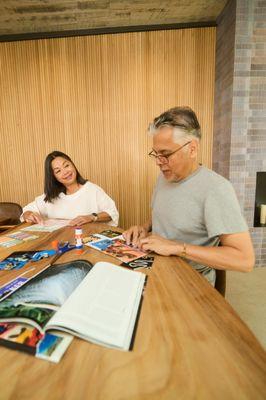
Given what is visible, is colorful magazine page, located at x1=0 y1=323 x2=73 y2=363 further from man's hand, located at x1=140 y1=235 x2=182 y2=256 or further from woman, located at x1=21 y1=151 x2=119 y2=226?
woman, located at x1=21 y1=151 x2=119 y2=226

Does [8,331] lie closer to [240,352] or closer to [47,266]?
[47,266]

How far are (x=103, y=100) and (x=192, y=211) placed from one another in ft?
7.28

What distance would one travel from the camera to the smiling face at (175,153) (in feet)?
3.35

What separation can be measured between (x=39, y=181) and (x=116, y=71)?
168cm

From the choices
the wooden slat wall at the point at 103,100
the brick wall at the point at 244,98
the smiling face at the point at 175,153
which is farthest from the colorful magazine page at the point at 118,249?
the wooden slat wall at the point at 103,100

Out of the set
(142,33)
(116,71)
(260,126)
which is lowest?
(260,126)

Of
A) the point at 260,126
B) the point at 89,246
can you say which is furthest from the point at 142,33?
the point at 89,246

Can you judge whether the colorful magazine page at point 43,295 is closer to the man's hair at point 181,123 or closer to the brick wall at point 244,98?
the man's hair at point 181,123

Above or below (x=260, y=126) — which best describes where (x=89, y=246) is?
below

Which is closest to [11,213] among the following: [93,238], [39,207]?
[39,207]

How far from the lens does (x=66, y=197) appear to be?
1965 mm

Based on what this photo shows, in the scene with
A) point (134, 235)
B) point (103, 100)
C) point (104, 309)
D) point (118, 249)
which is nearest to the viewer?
point (104, 309)

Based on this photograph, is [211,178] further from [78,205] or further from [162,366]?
[78,205]

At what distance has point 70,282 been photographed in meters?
0.75
